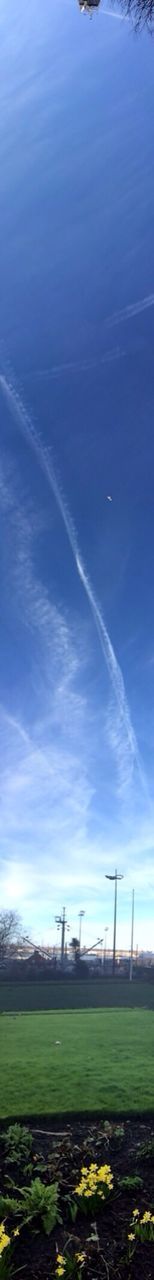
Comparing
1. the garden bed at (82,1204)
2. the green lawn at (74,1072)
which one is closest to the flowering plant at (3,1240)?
the garden bed at (82,1204)

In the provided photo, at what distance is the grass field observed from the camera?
33.6 metres

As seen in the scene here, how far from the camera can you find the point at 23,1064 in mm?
11234

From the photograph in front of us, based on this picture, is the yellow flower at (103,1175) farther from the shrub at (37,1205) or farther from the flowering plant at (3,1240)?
the flowering plant at (3,1240)

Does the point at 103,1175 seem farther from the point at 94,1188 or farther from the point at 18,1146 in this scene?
Result: the point at 18,1146

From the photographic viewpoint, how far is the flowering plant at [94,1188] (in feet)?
20.9

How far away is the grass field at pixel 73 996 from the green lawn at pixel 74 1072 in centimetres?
1739

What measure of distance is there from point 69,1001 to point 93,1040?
2275 cm

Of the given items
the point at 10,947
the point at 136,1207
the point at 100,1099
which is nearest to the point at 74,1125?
the point at 100,1099

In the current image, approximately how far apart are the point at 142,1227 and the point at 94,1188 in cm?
46

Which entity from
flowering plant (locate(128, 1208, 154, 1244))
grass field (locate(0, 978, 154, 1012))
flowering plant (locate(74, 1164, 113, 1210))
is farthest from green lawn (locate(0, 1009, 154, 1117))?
grass field (locate(0, 978, 154, 1012))

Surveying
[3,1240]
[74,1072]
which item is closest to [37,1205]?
[3,1240]

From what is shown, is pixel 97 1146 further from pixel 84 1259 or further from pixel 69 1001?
pixel 69 1001

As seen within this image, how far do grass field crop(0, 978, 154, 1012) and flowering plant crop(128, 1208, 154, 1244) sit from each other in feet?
84.3

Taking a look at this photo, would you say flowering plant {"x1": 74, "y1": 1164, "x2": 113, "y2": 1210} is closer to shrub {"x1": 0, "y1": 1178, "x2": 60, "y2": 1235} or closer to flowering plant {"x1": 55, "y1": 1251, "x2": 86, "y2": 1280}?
shrub {"x1": 0, "y1": 1178, "x2": 60, "y2": 1235}
